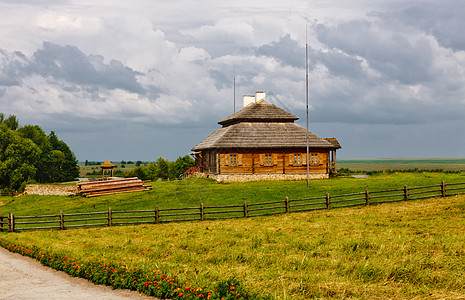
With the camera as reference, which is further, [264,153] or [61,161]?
[61,161]

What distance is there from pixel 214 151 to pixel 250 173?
448 centimetres

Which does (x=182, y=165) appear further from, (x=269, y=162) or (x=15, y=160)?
Answer: (x=269, y=162)

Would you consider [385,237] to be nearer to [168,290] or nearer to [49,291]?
[168,290]

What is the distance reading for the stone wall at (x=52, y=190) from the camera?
38.7 meters

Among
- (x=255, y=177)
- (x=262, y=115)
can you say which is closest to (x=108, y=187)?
(x=255, y=177)

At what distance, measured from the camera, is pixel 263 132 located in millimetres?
44562

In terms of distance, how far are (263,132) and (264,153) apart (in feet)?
9.02

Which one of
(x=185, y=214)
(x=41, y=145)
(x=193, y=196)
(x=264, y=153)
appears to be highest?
(x=41, y=145)

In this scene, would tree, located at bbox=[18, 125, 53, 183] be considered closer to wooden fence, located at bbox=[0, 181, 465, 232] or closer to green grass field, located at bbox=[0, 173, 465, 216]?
green grass field, located at bbox=[0, 173, 465, 216]

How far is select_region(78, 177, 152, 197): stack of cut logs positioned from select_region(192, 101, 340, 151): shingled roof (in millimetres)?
8326

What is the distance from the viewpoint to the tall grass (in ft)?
37.9

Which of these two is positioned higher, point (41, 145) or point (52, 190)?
point (41, 145)

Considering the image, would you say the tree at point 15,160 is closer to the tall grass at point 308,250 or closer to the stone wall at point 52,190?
the stone wall at point 52,190

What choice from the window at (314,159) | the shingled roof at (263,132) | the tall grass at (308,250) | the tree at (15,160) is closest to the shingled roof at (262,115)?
the shingled roof at (263,132)
